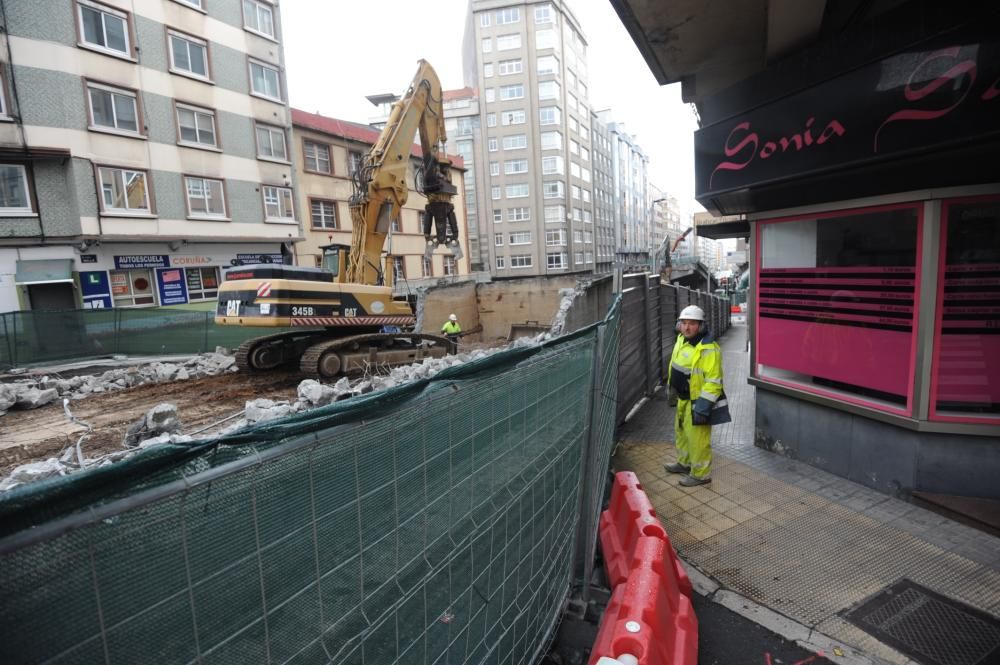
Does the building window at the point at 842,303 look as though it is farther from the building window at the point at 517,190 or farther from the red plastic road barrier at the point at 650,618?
the building window at the point at 517,190

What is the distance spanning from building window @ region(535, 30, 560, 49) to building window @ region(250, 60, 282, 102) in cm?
4014

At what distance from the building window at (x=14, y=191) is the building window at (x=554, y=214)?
47.0m

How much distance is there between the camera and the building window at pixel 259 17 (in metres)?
22.5

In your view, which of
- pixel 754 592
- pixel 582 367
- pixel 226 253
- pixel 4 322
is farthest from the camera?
pixel 226 253

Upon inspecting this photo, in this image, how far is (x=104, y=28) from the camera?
17969mm

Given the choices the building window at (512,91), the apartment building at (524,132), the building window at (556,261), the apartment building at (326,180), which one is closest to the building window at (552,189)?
the apartment building at (524,132)

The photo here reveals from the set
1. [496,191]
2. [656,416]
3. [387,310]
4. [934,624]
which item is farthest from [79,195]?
[496,191]

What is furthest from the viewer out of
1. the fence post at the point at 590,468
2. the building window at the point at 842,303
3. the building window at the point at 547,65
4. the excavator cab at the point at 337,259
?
the building window at the point at 547,65

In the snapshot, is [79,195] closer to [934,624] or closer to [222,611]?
[222,611]

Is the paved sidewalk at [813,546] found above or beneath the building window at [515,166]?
beneath

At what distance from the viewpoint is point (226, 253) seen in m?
21.8

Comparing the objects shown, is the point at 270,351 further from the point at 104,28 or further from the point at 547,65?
the point at 547,65

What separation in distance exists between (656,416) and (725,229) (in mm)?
3360

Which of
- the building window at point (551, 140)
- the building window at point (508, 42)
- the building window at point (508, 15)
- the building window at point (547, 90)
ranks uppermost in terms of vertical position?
the building window at point (508, 15)
